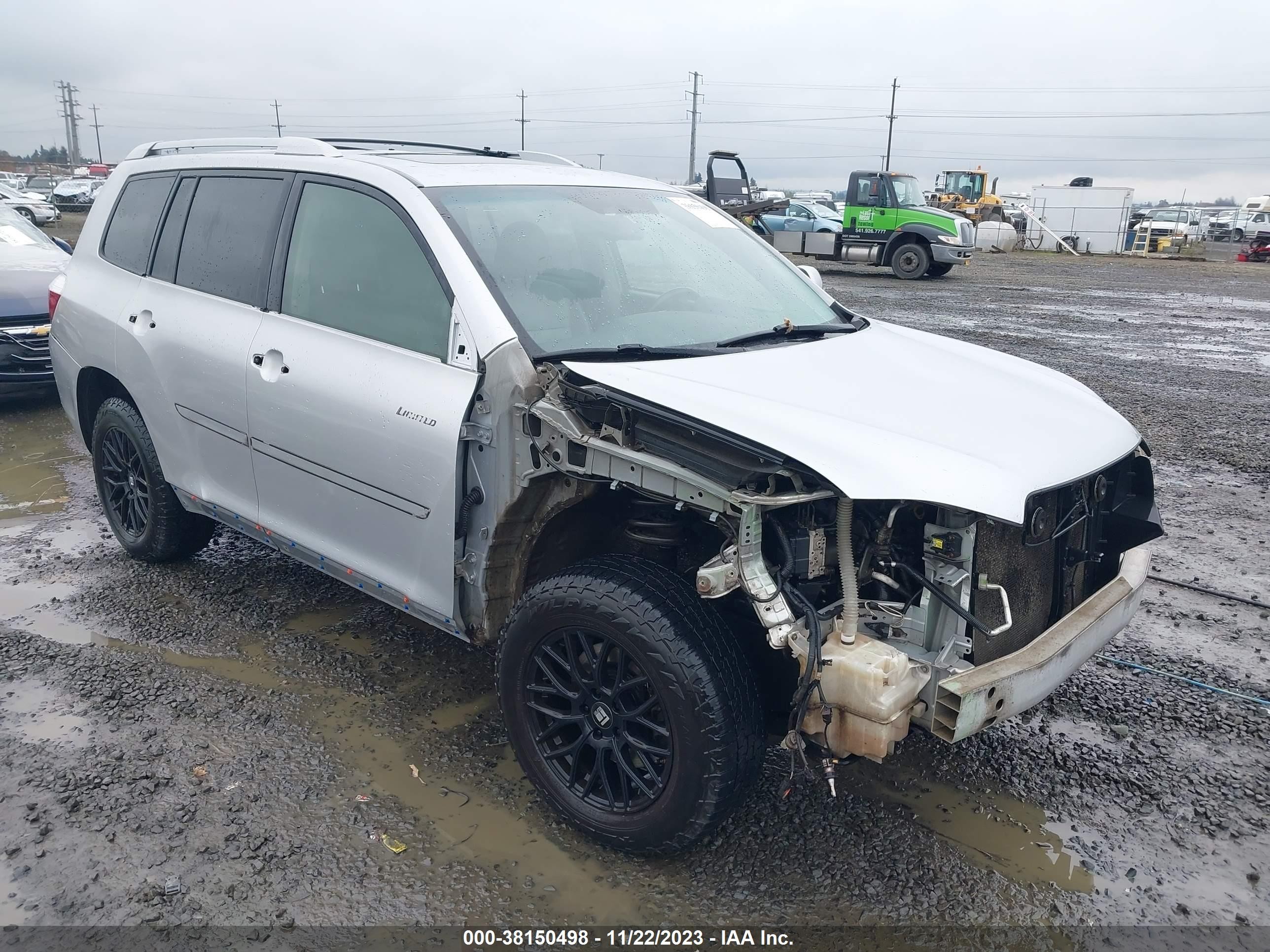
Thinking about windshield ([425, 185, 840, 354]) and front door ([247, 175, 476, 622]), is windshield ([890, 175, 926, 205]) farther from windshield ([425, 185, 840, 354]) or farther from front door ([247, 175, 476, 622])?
front door ([247, 175, 476, 622])

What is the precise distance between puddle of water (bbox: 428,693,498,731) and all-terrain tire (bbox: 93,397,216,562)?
1823 mm

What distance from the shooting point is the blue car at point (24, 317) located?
308 inches

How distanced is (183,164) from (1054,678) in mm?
4073

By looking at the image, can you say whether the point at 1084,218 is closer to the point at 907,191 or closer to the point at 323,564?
the point at 907,191

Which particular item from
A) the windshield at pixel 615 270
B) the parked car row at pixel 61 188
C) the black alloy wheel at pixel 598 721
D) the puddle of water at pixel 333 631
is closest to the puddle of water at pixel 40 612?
the puddle of water at pixel 333 631

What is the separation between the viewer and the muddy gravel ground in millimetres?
2645

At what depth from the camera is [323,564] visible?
3.57 metres

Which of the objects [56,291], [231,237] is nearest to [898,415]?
[231,237]

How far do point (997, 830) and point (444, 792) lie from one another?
1.71 m

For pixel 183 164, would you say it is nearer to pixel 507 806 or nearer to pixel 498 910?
pixel 507 806

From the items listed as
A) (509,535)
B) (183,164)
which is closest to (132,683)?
(509,535)

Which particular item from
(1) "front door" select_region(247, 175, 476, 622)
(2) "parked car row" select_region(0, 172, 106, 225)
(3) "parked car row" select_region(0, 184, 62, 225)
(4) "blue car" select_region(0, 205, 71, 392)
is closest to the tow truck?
(4) "blue car" select_region(0, 205, 71, 392)

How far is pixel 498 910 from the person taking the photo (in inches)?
102

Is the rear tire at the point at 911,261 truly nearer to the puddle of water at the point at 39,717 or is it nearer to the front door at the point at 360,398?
the front door at the point at 360,398
